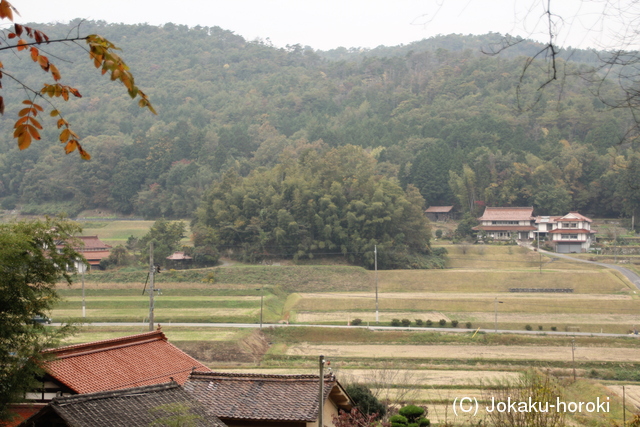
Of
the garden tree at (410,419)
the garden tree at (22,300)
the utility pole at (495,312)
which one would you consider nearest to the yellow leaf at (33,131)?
the garden tree at (22,300)

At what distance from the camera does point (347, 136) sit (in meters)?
71.1

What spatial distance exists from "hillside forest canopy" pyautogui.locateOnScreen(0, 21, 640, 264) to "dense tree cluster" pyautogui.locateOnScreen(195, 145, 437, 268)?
0.13 meters

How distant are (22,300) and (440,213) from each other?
49.8 m

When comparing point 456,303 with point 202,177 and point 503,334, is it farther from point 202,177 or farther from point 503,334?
point 202,177

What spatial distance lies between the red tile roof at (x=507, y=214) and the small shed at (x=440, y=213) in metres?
4.91

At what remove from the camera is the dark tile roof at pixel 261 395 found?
8062 mm

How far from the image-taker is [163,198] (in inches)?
2260

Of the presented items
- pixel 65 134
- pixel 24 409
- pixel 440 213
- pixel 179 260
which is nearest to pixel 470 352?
pixel 24 409

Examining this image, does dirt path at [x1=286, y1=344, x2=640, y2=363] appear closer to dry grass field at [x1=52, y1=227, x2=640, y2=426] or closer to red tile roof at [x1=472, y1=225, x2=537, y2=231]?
dry grass field at [x1=52, y1=227, x2=640, y2=426]

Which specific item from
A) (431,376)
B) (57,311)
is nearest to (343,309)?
(431,376)

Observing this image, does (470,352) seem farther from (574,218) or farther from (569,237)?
(574,218)

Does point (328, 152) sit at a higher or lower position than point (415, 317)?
higher

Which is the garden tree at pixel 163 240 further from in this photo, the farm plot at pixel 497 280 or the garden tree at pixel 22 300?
the garden tree at pixel 22 300

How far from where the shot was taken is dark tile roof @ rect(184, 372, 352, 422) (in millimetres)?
8062
